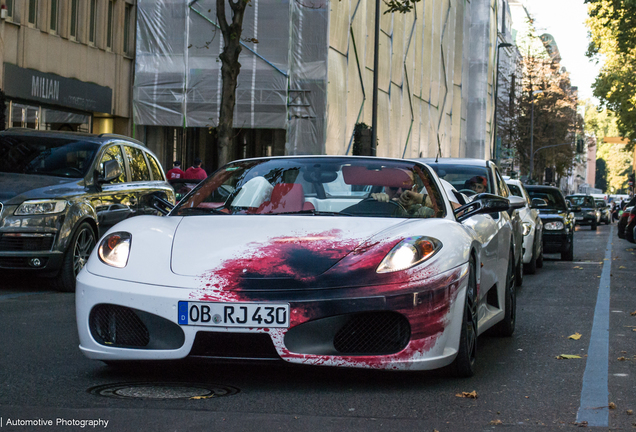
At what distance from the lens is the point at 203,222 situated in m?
5.31

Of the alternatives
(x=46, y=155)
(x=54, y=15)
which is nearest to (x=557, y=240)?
(x=46, y=155)

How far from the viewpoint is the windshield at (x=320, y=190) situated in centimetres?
560

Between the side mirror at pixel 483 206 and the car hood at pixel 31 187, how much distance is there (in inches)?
207

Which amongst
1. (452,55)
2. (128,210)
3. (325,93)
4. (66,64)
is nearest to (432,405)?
(128,210)

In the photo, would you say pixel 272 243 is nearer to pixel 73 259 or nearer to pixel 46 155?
pixel 73 259

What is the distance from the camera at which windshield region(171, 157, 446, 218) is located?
560 cm

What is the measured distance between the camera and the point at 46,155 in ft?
35.3

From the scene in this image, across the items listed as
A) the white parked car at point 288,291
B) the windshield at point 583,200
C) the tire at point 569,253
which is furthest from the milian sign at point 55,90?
the windshield at point 583,200

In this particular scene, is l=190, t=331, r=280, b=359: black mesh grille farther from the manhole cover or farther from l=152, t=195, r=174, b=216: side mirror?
l=152, t=195, r=174, b=216: side mirror

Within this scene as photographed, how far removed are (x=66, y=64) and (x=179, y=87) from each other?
4.68 m

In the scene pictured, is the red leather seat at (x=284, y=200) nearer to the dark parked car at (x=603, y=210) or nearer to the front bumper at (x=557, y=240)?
the front bumper at (x=557, y=240)

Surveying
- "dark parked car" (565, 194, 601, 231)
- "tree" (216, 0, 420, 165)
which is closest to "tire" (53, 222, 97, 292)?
"tree" (216, 0, 420, 165)

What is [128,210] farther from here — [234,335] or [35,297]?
[234,335]

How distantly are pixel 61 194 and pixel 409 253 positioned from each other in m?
6.02
